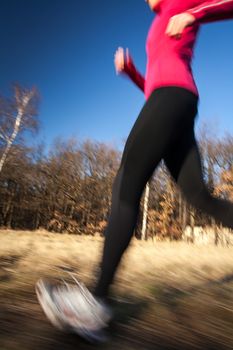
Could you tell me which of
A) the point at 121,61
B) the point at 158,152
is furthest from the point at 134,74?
the point at 158,152

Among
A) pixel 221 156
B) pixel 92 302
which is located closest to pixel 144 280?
pixel 92 302

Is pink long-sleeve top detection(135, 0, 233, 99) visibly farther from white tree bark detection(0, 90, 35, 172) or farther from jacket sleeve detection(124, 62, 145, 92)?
white tree bark detection(0, 90, 35, 172)

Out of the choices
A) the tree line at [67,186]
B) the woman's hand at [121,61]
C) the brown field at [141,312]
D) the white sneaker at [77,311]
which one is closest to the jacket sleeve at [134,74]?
the woman's hand at [121,61]

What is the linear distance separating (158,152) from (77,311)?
2.49ft

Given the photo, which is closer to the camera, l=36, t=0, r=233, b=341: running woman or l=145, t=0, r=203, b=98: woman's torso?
l=36, t=0, r=233, b=341: running woman

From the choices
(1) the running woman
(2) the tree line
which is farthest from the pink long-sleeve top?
(2) the tree line

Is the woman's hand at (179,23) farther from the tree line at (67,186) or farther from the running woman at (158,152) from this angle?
the tree line at (67,186)

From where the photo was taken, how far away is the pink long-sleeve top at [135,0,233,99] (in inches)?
57.6

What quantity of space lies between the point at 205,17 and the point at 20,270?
2.22 m

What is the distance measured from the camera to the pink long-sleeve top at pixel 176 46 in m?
1.46

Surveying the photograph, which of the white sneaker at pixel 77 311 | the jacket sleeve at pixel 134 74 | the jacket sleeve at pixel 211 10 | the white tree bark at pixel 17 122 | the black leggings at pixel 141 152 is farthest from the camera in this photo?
the white tree bark at pixel 17 122

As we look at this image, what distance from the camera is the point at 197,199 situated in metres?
1.56

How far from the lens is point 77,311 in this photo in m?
1.16

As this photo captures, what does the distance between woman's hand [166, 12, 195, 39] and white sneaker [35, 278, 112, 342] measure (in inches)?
49.3
